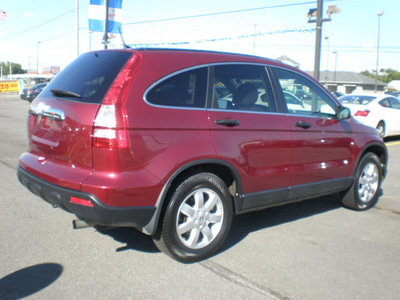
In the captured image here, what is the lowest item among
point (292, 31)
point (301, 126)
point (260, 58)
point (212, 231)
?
point (212, 231)

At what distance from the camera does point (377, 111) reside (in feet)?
41.9

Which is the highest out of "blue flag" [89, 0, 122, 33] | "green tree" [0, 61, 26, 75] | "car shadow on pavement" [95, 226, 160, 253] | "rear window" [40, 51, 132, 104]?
"green tree" [0, 61, 26, 75]

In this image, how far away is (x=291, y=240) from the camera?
4.32 m

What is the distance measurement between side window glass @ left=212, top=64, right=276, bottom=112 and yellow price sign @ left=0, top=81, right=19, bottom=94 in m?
54.3

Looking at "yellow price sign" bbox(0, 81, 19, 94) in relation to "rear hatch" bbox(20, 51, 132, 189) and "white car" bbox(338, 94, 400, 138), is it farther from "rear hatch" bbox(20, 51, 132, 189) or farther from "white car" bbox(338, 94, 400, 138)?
"rear hatch" bbox(20, 51, 132, 189)

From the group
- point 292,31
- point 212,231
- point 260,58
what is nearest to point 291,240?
point 212,231

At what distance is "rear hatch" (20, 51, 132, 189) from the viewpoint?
10.7ft

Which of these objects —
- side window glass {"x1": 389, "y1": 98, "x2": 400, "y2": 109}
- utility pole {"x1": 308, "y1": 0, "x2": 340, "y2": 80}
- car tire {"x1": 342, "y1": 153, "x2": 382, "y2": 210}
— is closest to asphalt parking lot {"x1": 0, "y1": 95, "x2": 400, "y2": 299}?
car tire {"x1": 342, "y1": 153, "x2": 382, "y2": 210}

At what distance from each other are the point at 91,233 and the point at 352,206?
3438 millimetres

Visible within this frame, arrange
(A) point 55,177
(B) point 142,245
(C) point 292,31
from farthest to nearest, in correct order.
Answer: (C) point 292,31 → (B) point 142,245 → (A) point 55,177

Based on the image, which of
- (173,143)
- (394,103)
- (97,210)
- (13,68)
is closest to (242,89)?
(173,143)

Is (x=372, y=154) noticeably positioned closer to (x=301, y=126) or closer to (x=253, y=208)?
(x=301, y=126)

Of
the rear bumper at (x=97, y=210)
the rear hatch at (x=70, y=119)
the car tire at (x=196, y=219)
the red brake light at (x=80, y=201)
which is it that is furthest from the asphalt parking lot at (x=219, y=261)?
the rear hatch at (x=70, y=119)

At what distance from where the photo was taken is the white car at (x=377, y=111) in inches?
500
